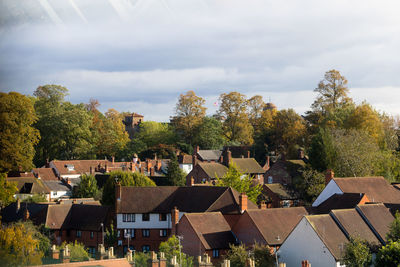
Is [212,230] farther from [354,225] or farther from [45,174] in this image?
[45,174]

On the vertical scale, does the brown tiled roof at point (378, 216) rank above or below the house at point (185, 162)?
below

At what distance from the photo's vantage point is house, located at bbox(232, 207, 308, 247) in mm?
39031

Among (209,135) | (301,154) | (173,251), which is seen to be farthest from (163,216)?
(209,135)

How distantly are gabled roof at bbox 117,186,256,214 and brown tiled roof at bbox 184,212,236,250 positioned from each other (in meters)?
3.48

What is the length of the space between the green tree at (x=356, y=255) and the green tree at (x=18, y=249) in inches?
646

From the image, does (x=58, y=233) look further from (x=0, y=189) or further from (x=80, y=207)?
(x=0, y=189)

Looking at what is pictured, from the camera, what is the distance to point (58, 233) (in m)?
50.4

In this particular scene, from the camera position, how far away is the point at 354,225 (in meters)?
37.0

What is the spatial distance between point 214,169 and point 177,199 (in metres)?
24.8

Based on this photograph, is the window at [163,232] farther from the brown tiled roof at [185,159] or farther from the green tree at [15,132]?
the brown tiled roof at [185,159]

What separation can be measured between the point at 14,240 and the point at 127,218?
13.5 metres

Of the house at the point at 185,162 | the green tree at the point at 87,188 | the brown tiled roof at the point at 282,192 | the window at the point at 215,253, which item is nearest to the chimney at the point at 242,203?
the window at the point at 215,253

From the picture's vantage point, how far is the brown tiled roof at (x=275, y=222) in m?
39.2

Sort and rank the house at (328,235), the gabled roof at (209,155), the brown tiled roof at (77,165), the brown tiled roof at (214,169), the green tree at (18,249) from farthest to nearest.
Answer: the gabled roof at (209,155)
the brown tiled roof at (77,165)
the brown tiled roof at (214,169)
the house at (328,235)
the green tree at (18,249)
